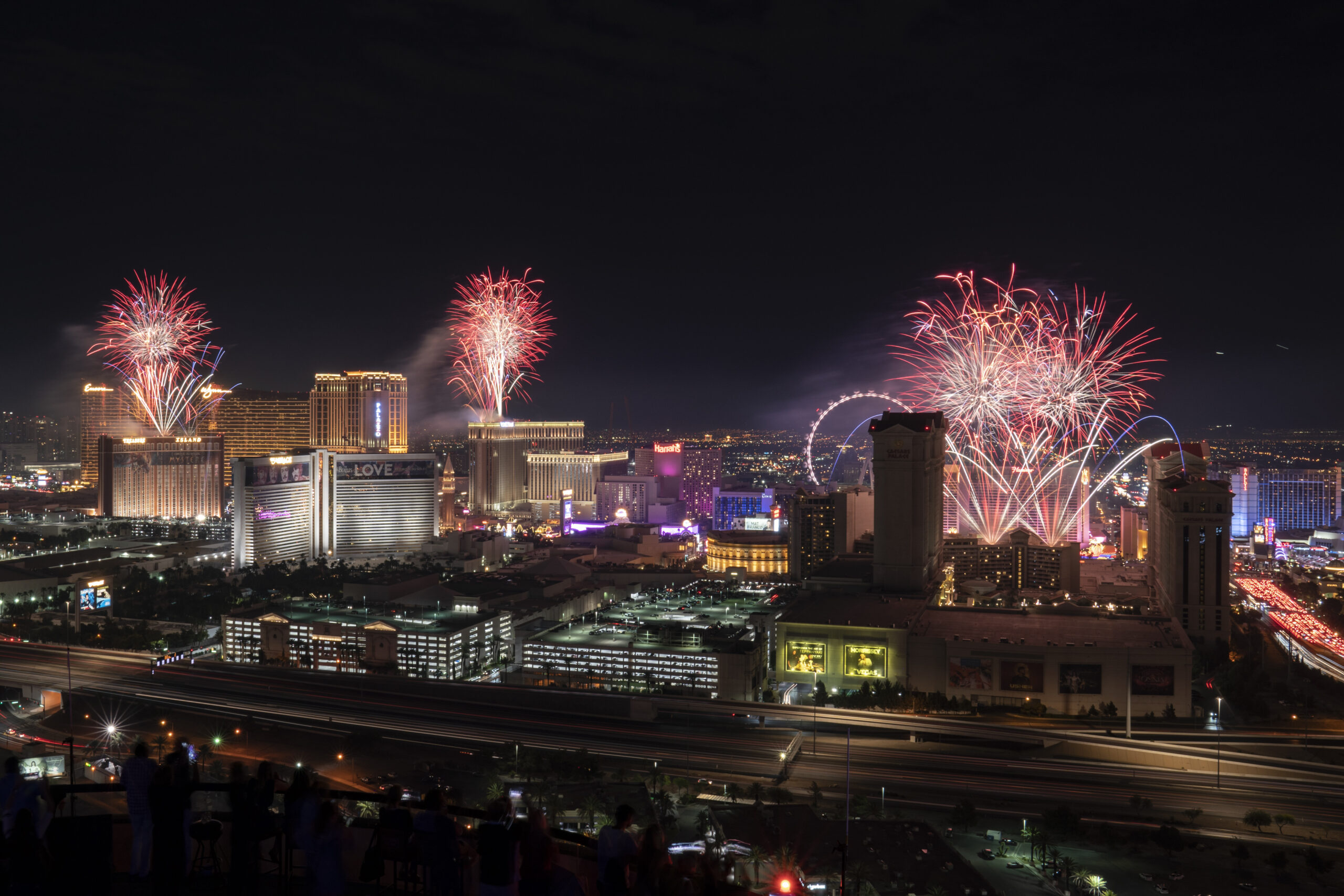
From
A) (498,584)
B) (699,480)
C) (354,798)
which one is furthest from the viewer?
(699,480)

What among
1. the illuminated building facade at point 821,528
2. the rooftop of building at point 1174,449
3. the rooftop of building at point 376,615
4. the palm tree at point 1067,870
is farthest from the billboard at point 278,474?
the palm tree at point 1067,870

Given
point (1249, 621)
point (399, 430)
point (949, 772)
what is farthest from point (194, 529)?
point (1249, 621)

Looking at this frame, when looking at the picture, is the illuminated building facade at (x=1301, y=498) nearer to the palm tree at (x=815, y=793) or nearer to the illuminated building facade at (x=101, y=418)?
the palm tree at (x=815, y=793)

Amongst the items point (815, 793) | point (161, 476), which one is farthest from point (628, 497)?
point (815, 793)

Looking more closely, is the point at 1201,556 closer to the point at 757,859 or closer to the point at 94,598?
the point at 757,859

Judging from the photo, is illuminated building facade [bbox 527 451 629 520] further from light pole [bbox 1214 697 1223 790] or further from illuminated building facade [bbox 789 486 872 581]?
light pole [bbox 1214 697 1223 790]

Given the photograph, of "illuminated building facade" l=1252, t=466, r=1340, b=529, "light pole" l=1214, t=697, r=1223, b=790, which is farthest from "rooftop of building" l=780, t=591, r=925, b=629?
"illuminated building facade" l=1252, t=466, r=1340, b=529
